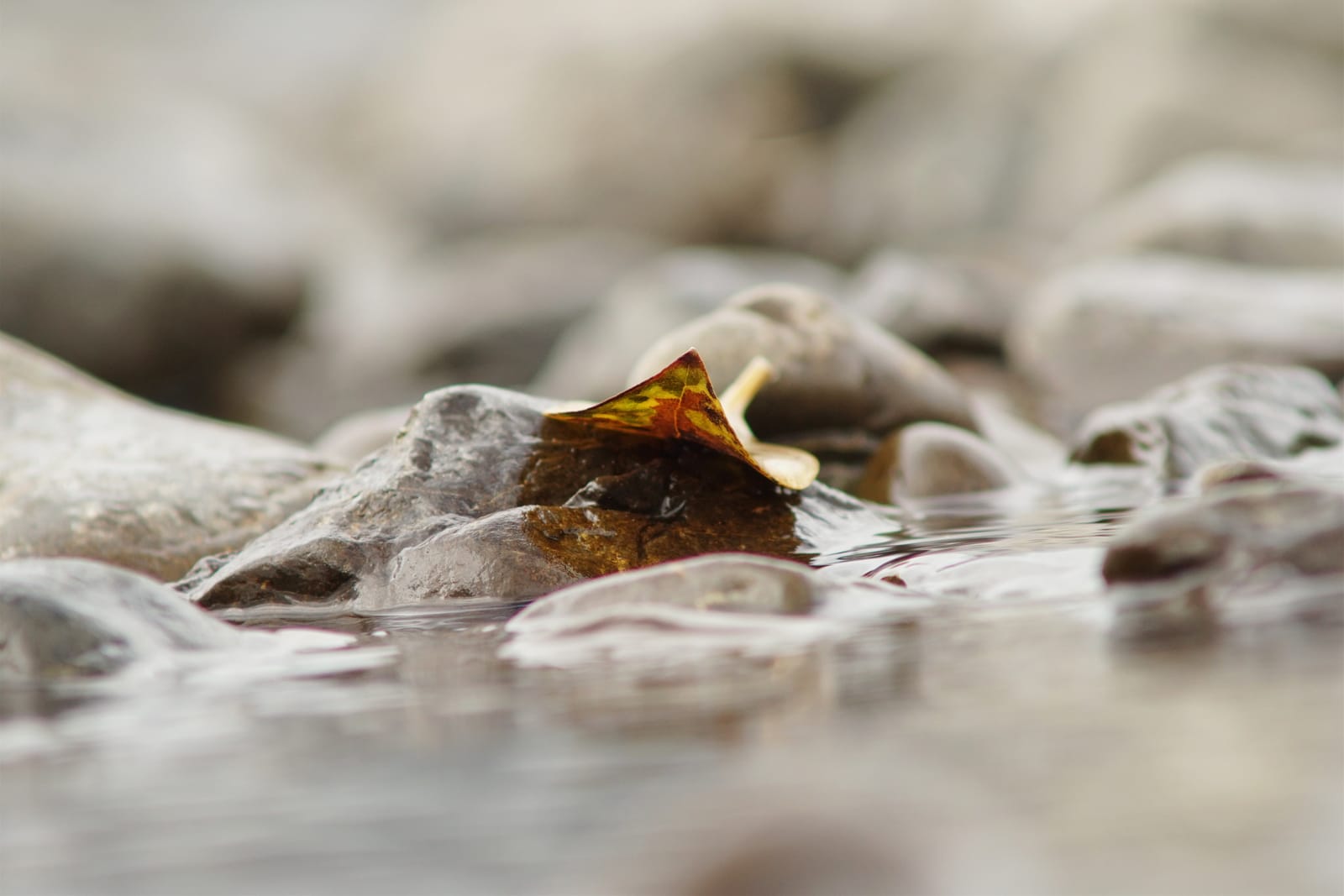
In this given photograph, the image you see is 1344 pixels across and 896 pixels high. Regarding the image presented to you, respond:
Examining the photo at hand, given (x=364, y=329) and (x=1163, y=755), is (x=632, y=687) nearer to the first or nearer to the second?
(x=1163, y=755)

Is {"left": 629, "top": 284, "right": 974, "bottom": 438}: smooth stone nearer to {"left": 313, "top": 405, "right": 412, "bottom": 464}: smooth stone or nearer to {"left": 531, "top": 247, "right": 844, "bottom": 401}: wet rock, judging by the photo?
{"left": 313, "top": 405, "right": 412, "bottom": 464}: smooth stone

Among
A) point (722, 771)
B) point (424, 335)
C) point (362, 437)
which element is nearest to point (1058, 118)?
point (424, 335)

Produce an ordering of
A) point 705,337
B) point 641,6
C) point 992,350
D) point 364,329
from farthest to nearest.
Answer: point 641,6, point 364,329, point 992,350, point 705,337

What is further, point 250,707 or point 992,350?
point 992,350

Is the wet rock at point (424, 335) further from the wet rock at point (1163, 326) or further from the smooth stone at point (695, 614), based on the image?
the smooth stone at point (695, 614)

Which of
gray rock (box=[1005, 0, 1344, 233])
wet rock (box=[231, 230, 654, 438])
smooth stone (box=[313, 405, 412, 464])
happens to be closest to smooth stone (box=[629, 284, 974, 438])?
smooth stone (box=[313, 405, 412, 464])

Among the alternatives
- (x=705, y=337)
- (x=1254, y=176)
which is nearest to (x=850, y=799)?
(x=705, y=337)
